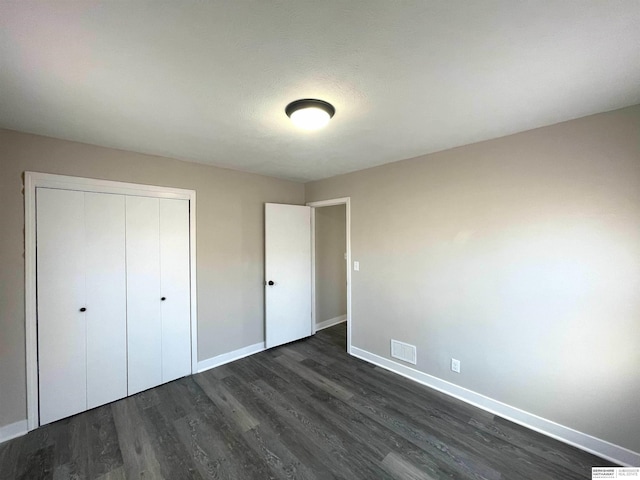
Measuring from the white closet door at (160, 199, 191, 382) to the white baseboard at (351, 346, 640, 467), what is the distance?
2396mm

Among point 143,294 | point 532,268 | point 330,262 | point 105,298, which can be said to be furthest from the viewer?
→ point 330,262

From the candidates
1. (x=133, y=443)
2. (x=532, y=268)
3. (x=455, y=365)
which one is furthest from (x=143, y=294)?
(x=532, y=268)

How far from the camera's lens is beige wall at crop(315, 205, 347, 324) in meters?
4.48

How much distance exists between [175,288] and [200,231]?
693 millimetres

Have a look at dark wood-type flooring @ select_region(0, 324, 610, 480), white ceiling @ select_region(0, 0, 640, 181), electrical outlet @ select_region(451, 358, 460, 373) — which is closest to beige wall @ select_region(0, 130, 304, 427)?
white ceiling @ select_region(0, 0, 640, 181)

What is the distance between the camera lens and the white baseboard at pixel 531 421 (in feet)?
5.90

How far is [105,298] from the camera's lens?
2.49m

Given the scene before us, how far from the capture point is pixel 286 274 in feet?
12.6

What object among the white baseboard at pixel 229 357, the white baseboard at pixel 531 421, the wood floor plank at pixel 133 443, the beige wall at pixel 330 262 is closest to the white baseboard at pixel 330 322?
the beige wall at pixel 330 262

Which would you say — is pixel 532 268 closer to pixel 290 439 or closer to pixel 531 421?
pixel 531 421

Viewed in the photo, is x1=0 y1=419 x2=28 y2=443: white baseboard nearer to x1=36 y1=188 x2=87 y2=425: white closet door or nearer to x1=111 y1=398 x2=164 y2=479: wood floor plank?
x1=36 y1=188 x2=87 y2=425: white closet door

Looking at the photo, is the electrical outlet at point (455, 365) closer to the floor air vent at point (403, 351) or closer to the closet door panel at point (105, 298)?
the floor air vent at point (403, 351)

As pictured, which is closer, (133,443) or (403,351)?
(133,443)

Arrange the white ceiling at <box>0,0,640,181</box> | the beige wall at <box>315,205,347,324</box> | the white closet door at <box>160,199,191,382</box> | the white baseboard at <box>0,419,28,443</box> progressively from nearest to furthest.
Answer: the white ceiling at <box>0,0,640,181</box> < the white baseboard at <box>0,419,28,443</box> < the white closet door at <box>160,199,191,382</box> < the beige wall at <box>315,205,347,324</box>
